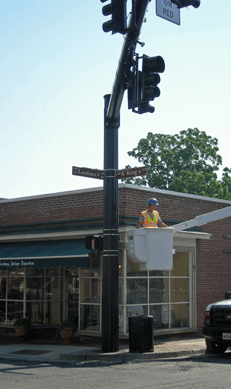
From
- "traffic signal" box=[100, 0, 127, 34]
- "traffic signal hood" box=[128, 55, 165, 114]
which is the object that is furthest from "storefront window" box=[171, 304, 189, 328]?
"traffic signal" box=[100, 0, 127, 34]

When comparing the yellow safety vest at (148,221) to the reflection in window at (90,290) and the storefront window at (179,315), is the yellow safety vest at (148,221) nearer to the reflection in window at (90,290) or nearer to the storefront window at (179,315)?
the reflection in window at (90,290)

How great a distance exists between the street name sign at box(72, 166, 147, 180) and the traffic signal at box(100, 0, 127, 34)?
11.6 feet

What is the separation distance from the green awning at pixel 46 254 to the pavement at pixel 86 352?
225 centimetres

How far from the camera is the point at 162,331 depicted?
57.5 feet

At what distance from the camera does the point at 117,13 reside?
10391 mm

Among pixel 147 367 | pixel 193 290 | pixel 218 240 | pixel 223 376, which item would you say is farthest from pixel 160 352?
pixel 218 240

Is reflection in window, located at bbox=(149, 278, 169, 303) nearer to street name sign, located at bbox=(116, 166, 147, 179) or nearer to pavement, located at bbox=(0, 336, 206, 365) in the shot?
pavement, located at bbox=(0, 336, 206, 365)

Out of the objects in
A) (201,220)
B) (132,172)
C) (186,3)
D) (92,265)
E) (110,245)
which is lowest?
(92,265)

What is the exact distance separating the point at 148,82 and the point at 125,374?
551 centimetres

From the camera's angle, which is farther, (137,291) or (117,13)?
(137,291)

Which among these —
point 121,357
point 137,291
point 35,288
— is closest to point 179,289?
point 137,291

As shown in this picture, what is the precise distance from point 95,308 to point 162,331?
2.15 metres

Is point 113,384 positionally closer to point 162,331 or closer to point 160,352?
point 160,352

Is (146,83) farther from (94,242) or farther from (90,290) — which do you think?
(90,290)
